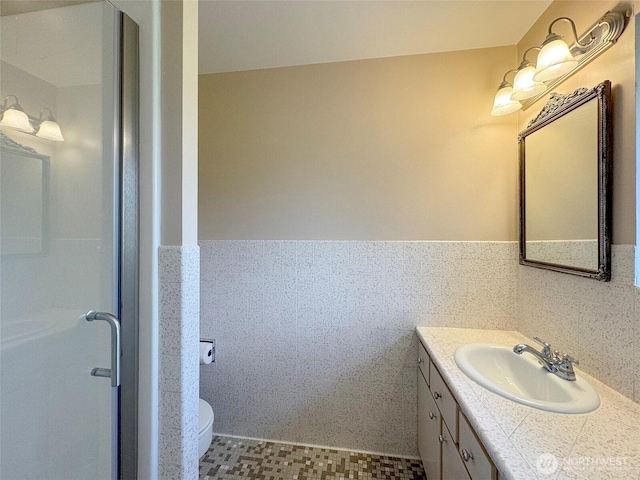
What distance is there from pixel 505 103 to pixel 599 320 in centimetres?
111

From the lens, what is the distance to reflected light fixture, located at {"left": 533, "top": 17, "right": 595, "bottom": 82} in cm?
108

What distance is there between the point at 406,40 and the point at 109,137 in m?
1.58

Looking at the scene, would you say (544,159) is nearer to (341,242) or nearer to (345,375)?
(341,242)

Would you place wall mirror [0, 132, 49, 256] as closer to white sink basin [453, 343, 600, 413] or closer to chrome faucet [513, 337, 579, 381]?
white sink basin [453, 343, 600, 413]

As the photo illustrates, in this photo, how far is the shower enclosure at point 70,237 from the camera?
0.85 meters

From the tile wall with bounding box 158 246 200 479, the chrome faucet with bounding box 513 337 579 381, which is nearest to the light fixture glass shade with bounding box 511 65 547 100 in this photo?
the chrome faucet with bounding box 513 337 579 381

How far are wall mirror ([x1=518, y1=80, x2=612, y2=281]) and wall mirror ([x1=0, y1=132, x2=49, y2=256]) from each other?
1.94m

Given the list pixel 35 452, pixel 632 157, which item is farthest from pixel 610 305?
pixel 35 452

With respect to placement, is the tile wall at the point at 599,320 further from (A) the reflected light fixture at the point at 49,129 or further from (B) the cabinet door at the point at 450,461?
(A) the reflected light fixture at the point at 49,129

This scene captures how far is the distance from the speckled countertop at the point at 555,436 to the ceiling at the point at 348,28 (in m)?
1.70

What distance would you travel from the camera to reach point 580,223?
112 centimetres

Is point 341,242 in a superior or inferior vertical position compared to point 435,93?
inferior

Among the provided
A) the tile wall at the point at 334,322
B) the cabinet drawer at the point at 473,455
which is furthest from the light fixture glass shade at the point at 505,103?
the cabinet drawer at the point at 473,455

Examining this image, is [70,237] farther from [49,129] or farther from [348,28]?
[348,28]
